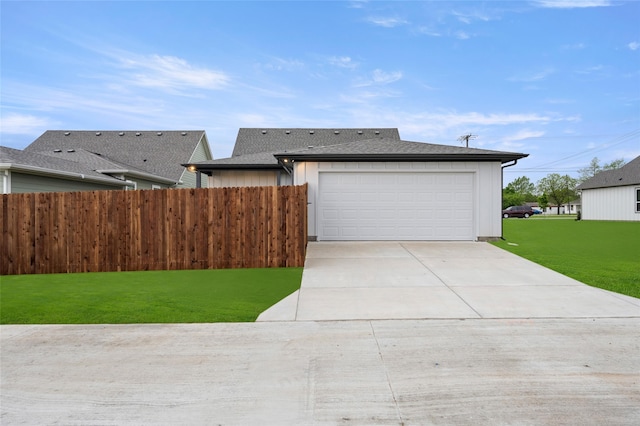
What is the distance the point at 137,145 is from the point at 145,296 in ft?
64.6

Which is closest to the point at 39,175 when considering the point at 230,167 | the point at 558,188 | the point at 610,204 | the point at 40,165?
the point at 40,165

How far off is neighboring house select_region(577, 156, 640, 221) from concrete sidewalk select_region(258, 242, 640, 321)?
21542 mm

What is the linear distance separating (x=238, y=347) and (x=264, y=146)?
1956cm

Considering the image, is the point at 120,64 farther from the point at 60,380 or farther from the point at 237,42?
the point at 60,380

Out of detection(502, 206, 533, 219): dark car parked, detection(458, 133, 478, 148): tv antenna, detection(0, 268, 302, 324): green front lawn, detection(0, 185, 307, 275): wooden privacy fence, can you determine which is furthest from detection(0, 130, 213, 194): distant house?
detection(502, 206, 533, 219): dark car parked

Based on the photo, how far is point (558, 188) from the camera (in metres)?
64.8

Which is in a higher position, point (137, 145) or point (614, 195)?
point (137, 145)

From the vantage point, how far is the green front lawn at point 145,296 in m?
4.91

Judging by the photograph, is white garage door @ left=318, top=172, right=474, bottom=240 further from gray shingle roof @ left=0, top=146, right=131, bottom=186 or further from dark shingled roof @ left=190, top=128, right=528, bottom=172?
gray shingle roof @ left=0, top=146, right=131, bottom=186

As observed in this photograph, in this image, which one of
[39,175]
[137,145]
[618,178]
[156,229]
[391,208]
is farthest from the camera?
[618,178]

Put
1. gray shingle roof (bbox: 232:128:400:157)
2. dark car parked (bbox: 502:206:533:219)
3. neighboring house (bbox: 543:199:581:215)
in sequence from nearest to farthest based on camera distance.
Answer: gray shingle roof (bbox: 232:128:400:157)
dark car parked (bbox: 502:206:533:219)
neighboring house (bbox: 543:199:581:215)

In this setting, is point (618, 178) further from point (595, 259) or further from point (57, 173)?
A: point (57, 173)

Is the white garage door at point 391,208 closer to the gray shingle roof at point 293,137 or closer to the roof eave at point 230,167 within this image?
the roof eave at point 230,167

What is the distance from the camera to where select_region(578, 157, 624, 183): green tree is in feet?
190
